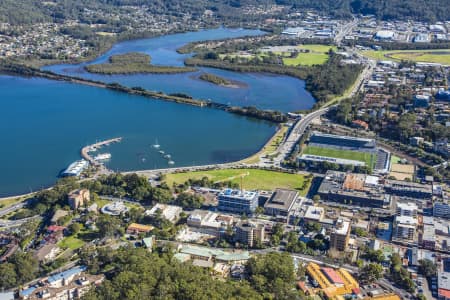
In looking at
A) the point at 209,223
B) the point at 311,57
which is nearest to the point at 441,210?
the point at 209,223

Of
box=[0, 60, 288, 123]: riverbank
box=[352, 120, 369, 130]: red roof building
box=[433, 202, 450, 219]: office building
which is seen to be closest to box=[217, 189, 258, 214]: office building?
box=[433, 202, 450, 219]: office building

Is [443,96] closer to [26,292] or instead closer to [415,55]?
[415,55]

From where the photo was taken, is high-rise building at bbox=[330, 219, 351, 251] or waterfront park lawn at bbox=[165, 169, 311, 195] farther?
waterfront park lawn at bbox=[165, 169, 311, 195]

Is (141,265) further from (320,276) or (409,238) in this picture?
(409,238)

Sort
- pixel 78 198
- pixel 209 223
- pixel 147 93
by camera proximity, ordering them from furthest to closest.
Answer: pixel 147 93
pixel 78 198
pixel 209 223

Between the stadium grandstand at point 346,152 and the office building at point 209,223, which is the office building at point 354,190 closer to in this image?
the stadium grandstand at point 346,152

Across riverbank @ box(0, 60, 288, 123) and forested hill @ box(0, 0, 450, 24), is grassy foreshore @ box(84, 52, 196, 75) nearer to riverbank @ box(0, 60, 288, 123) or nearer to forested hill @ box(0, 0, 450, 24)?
riverbank @ box(0, 60, 288, 123)
